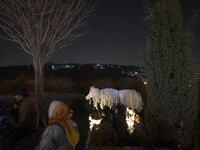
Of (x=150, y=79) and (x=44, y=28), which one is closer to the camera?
(x=150, y=79)

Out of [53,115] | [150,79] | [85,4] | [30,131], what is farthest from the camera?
[85,4]

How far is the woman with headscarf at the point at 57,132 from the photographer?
2.61 m

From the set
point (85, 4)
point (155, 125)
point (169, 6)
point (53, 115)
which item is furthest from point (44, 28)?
point (53, 115)

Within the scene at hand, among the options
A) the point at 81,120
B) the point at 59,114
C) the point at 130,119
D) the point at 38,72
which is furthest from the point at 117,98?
the point at 59,114

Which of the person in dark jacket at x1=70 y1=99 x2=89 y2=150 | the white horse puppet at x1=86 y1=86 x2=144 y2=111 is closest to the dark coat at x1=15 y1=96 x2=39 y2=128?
the person in dark jacket at x1=70 y1=99 x2=89 y2=150

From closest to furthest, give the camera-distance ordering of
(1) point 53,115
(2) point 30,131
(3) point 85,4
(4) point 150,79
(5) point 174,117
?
(1) point 53,115 → (2) point 30,131 → (5) point 174,117 → (4) point 150,79 → (3) point 85,4

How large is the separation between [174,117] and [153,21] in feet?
8.05

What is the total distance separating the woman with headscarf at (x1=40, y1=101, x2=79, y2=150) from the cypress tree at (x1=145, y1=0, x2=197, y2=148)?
9.51ft

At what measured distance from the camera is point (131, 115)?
6660 millimetres

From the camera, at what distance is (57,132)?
2625 mm

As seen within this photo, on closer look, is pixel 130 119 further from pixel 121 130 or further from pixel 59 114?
pixel 59 114

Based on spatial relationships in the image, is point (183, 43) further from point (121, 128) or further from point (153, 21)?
point (121, 128)

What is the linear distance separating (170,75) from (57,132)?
12.1 ft

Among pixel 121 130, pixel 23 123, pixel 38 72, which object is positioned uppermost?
pixel 38 72
